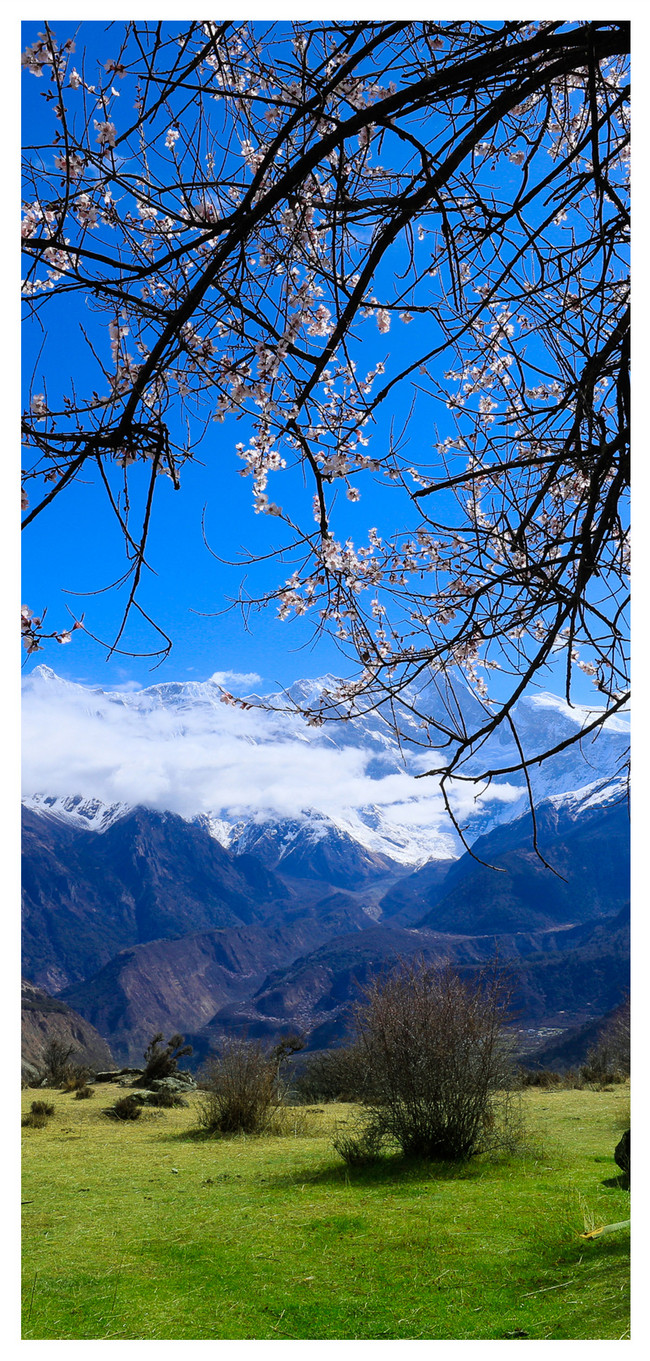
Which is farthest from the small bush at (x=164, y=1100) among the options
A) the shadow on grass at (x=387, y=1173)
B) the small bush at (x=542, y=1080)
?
the small bush at (x=542, y=1080)

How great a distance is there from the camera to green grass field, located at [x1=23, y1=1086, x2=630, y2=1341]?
10.4 ft

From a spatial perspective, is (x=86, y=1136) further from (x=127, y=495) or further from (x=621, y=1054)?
(x=621, y=1054)

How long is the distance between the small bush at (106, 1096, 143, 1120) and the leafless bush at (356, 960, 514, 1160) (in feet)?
15.6

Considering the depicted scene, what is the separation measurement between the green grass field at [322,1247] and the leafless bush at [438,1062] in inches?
11.7

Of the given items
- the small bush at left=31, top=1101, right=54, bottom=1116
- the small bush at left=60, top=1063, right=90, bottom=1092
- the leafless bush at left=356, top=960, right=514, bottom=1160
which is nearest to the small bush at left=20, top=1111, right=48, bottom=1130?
Result: the small bush at left=31, top=1101, right=54, bottom=1116

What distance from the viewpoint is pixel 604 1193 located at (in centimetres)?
505

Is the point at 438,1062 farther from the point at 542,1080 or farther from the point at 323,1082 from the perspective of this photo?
the point at 542,1080

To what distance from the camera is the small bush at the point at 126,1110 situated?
9.98 metres

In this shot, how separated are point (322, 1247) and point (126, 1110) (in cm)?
691

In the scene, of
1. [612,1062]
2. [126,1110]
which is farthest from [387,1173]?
A: [612,1062]

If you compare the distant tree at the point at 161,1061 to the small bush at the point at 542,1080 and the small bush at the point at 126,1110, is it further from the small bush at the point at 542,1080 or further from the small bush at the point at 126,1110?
the small bush at the point at 542,1080
